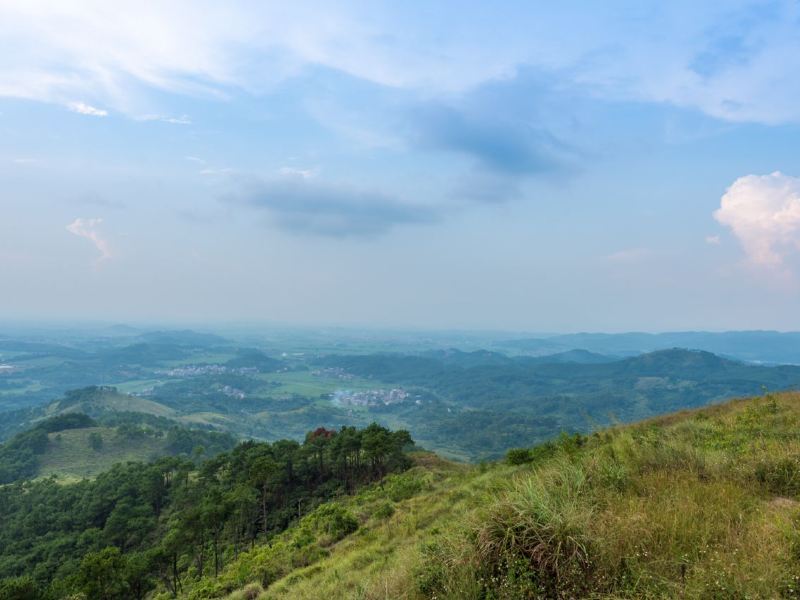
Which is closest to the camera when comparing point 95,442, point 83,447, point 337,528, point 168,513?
point 337,528

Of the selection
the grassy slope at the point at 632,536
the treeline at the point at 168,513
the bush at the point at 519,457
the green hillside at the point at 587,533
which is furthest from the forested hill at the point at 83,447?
the grassy slope at the point at 632,536

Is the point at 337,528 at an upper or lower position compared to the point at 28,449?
upper

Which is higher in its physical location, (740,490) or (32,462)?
(740,490)

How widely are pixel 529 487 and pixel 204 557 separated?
102 feet

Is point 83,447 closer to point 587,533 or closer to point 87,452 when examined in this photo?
point 87,452

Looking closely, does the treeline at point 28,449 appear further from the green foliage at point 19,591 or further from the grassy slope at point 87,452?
the green foliage at point 19,591

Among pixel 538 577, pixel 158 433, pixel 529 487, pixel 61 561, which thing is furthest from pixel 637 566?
pixel 158 433

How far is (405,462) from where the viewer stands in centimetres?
3161

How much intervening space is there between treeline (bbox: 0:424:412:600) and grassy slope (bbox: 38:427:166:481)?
31143mm

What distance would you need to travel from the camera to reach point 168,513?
1703 inches

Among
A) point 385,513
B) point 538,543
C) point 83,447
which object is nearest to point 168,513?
point 385,513

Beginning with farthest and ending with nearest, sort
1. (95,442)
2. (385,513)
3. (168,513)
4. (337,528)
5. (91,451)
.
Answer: (95,442)
(91,451)
(168,513)
(385,513)
(337,528)

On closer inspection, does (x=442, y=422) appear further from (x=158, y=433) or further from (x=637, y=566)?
(x=637, y=566)

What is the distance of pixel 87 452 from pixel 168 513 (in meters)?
71.3
